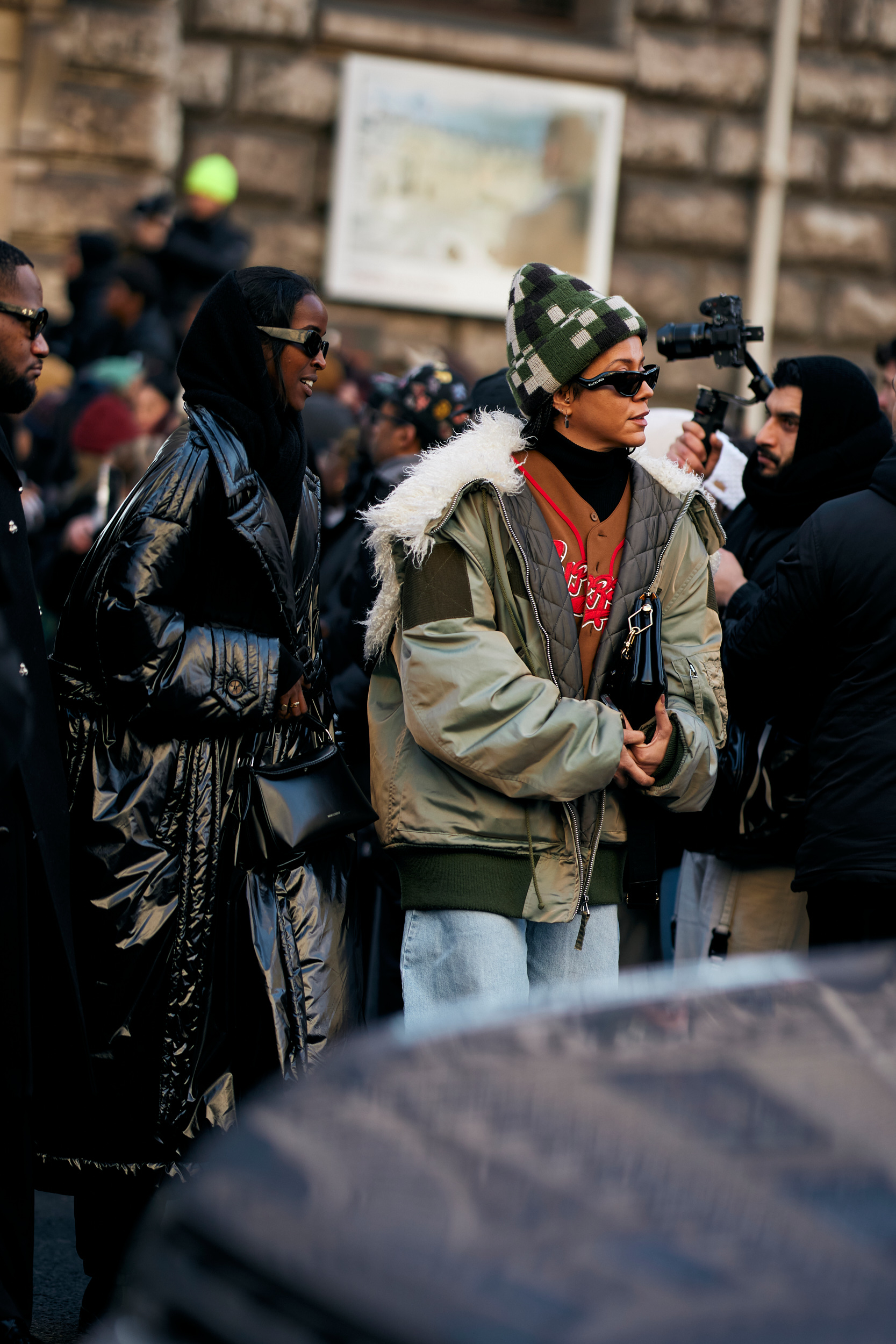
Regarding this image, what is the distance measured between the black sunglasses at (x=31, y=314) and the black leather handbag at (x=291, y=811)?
0.94 meters

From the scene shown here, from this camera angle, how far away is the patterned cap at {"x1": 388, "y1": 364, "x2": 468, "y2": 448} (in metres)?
5.01

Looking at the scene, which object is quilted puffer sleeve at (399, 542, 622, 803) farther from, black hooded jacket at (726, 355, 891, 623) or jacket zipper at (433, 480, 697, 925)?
black hooded jacket at (726, 355, 891, 623)

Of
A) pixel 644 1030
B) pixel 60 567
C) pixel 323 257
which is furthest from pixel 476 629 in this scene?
pixel 323 257

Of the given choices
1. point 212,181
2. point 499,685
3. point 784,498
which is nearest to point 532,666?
point 499,685

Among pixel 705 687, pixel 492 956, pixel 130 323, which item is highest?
pixel 130 323

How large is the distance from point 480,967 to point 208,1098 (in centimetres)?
63

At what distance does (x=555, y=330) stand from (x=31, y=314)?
1.00 meters

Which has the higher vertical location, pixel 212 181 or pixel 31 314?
pixel 212 181

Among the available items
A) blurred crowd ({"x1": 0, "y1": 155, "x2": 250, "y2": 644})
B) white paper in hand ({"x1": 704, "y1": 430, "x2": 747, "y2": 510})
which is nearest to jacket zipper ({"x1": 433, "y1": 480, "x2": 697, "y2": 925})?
white paper in hand ({"x1": 704, "y1": 430, "x2": 747, "y2": 510})

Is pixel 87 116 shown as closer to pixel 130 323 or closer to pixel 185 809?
pixel 130 323

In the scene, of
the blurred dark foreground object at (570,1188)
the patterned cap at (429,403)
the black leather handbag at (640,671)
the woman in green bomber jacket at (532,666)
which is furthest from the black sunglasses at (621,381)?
the patterned cap at (429,403)

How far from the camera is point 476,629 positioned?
299 cm

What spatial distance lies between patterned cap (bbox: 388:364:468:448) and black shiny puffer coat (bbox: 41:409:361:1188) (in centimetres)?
183

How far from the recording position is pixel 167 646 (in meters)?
3.07
